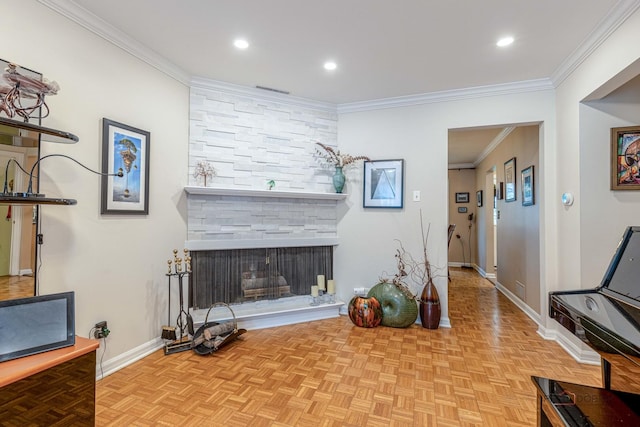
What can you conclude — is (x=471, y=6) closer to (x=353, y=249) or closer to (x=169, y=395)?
(x=353, y=249)

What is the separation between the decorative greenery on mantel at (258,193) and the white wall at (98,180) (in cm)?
19

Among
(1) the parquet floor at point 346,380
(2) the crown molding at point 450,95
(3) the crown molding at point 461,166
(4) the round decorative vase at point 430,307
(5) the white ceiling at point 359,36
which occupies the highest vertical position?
(5) the white ceiling at point 359,36

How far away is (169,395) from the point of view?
1.92 metres

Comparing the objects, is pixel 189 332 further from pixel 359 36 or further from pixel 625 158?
pixel 625 158

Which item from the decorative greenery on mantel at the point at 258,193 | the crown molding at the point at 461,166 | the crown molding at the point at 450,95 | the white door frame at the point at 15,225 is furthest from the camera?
the crown molding at the point at 461,166

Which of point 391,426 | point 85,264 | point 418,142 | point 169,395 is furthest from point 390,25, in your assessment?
point 169,395

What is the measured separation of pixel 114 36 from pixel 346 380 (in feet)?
9.72

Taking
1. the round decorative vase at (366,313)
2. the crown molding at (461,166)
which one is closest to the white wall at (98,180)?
the round decorative vase at (366,313)

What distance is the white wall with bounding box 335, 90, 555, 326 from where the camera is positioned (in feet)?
10.1

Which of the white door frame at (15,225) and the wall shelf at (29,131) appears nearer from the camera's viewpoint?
the wall shelf at (29,131)

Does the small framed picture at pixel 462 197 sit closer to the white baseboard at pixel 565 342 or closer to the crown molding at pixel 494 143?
the crown molding at pixel 494 143

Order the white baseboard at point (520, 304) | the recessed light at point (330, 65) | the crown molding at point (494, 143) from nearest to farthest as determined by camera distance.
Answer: the recessed light at point (330, 65)
the white baseboard at point (520, 304)
the crown molding at point (494, 143)

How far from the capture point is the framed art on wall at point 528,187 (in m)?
3.42

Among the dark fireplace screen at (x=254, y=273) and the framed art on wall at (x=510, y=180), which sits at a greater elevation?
the framed art on wall at (x=510, y=180)
